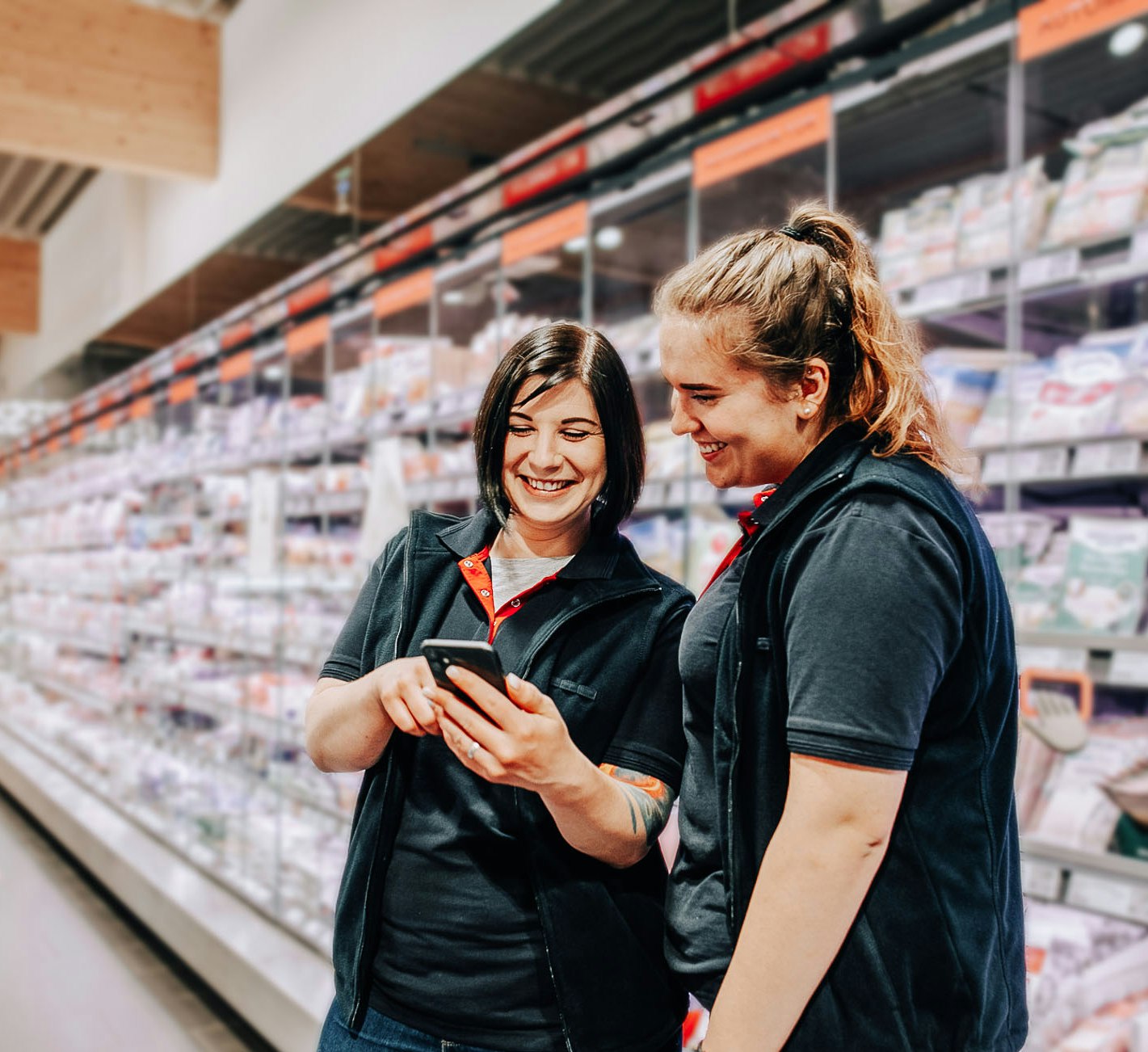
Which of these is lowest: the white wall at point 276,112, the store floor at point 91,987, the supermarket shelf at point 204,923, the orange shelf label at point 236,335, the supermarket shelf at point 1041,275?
the store floor at point 91,987

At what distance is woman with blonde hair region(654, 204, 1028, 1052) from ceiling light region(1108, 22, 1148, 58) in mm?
2099

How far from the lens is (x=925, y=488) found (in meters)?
0.94

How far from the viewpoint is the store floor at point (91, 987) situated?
3350 millimetres

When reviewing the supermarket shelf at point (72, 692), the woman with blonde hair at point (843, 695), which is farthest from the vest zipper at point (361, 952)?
the supermarket shelf at point (72, 692)

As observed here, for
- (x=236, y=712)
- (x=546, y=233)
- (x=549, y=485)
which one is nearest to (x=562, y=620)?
(x=549, y=485)

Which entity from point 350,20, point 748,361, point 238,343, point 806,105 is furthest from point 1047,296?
point 238,343

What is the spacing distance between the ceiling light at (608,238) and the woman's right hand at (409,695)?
7.66 ft

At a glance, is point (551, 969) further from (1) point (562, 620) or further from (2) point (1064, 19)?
(2) point (1064, 19)

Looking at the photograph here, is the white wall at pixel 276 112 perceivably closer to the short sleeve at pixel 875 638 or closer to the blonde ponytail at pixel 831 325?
the blonde ponytail at pixel 831 325

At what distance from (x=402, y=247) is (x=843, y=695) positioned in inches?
122

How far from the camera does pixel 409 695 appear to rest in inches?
44.2

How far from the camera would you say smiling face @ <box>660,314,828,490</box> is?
1.04 m

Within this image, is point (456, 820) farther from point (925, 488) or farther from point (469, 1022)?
point (925, 488)

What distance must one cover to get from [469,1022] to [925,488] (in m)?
0.83
